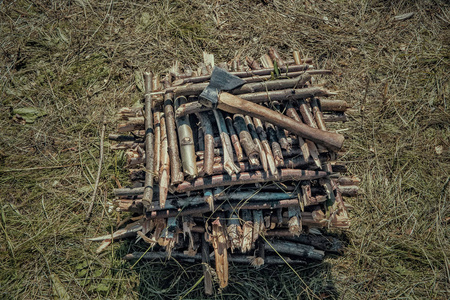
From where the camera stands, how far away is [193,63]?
18.4 ft

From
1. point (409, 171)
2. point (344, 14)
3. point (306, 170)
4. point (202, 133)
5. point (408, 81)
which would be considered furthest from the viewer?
point (344, 14)

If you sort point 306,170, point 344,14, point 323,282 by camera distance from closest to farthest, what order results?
point 306,170 → point 323,282 → point 344,14

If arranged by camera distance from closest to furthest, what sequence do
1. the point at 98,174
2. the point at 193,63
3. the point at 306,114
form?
the point at 306,114 → the point at 98,174 → the point at 193,63

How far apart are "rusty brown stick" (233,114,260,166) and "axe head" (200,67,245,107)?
1.01 ft

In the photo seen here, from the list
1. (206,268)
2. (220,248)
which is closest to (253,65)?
(220,248)

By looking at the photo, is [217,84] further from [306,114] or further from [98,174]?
[98,174]

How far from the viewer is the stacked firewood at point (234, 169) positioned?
3.04 m

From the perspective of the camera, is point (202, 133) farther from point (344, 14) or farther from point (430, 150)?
point (344, 14)

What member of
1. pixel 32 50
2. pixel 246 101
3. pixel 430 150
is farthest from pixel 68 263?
pixel 430 150

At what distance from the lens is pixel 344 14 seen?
6094mm

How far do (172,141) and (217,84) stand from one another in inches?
29.3

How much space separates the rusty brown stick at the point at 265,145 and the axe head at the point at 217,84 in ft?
1.45

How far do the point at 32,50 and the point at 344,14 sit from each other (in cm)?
593

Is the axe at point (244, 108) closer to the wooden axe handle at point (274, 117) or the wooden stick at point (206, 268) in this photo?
the wooden axe handle at point (274, 117)
